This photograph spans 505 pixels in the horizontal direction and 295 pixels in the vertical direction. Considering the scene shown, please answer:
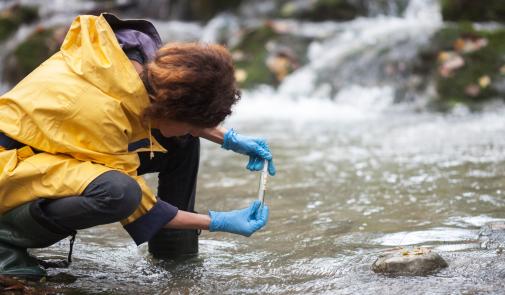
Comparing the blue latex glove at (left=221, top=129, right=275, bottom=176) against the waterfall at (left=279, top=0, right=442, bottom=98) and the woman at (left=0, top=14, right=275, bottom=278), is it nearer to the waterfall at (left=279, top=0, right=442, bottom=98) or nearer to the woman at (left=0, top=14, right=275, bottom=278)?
the woman at (left=0, top=14, right=275, bottom=278)

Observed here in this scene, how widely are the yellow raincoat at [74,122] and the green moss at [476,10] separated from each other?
6.43 meters

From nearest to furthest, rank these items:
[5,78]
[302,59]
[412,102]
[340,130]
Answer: [340,130], [412,102], [302,59], [5,78]

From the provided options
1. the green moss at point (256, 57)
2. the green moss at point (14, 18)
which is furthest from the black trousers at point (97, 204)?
the green moss at point (14, 18)

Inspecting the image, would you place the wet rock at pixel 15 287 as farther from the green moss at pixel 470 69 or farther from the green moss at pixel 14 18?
the green moss at pixel 14 18

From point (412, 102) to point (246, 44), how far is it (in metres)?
2.78

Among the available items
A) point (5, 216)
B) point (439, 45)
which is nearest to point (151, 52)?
point (5, 216)

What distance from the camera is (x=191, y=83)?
2092 millimetres

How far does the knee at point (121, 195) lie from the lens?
7.02 ft

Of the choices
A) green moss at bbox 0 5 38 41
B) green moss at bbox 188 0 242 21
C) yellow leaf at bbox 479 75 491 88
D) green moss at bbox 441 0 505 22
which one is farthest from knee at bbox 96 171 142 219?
green moss at bbox 0 5 38 41

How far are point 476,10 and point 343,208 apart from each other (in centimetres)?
529

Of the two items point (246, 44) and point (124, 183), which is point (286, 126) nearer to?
point (246, 44)

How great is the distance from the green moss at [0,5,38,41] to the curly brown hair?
953 cm

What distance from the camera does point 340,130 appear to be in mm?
5887

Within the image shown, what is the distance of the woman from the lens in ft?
7.01
